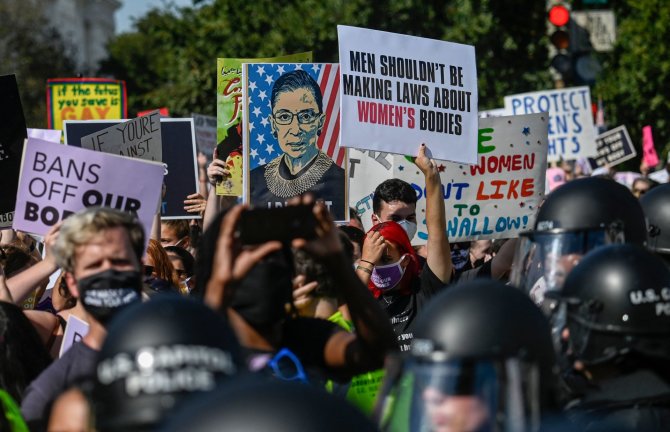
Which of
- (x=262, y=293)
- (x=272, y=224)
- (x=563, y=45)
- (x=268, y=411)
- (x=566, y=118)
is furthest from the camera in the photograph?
(x=563, y=45)

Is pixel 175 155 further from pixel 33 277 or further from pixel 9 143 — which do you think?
pixel 33 277

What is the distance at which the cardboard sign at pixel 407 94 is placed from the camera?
7070 millimetres

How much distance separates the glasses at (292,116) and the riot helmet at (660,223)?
226 cm

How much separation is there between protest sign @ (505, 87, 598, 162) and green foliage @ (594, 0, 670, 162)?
1262 centimetres

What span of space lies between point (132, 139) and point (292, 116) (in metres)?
1.07

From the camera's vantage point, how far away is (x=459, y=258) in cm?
798

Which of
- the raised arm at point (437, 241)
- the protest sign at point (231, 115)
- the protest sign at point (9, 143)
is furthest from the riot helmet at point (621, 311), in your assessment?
the protest sign at point (231, 115)

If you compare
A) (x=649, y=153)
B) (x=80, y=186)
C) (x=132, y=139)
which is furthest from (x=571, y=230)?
(x=649, y=153)

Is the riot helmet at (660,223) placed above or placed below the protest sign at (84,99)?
below

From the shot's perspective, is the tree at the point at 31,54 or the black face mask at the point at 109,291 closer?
the black face mask at the point at 109,291

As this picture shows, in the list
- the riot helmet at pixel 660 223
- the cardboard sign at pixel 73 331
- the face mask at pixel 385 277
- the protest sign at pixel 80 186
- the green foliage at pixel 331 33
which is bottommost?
the cardboard sign at pixel 73 331

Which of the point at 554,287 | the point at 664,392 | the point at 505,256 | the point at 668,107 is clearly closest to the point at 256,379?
the point at 664,392

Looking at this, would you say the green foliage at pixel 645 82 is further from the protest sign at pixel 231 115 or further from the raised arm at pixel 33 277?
the raised arm at pixel 33 277

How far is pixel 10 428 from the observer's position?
3492 millimetres
